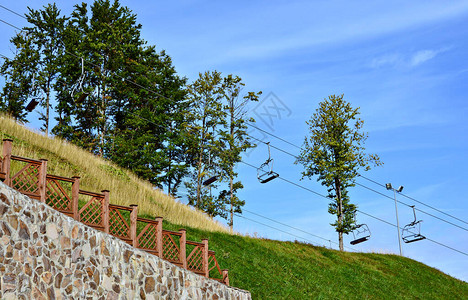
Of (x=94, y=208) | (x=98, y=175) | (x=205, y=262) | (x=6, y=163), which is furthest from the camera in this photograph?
(x=98, y=175)

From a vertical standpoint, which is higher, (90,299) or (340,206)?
(340,206)

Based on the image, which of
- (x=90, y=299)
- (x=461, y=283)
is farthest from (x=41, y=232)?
(x=461, y=283)

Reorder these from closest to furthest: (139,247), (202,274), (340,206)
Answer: (139,247) < (202,274) < (340,206)

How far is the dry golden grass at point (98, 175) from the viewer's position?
28281mm

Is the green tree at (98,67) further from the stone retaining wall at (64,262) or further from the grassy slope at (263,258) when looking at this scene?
the stone retaining wall at (64,262)

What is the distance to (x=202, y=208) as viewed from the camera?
4244 centimetres

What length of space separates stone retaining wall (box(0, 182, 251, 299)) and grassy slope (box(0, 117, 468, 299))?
6.19 metres

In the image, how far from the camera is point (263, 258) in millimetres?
26891

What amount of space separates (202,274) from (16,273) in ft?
26.3

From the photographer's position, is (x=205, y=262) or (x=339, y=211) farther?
(x=339, y=211)

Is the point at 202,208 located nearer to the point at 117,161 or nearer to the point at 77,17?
the point at 117,161

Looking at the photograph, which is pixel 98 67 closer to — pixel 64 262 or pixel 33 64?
pixel 33 64

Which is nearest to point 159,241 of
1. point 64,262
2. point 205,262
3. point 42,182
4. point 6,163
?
point 205,262

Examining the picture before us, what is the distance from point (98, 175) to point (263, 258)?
10995mm
